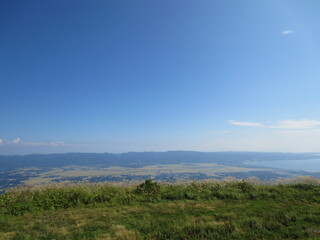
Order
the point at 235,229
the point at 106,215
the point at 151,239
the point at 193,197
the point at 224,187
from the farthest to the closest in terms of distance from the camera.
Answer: the point at 224,187 → the point at 193,197 → the point at 106,215 → the point at 235,229 → the point at 151,239

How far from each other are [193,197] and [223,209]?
3.01 meters

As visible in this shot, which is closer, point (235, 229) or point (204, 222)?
point (235, 229)

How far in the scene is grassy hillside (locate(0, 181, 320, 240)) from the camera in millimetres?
7238

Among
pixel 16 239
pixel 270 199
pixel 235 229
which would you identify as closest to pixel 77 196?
pixel 16 239

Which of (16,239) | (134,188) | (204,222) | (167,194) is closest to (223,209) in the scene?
(204,222)

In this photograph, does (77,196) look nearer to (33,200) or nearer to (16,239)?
(33,200)

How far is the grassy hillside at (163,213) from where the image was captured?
7238 millimetres

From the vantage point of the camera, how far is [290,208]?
9.98 m

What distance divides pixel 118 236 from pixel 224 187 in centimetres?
1070

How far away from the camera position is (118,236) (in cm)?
705

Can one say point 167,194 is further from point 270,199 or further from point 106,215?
point 270,199

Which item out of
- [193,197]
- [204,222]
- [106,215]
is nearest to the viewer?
[204,222]

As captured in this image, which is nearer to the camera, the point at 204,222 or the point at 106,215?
the point at 204,222

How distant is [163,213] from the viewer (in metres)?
9.98
